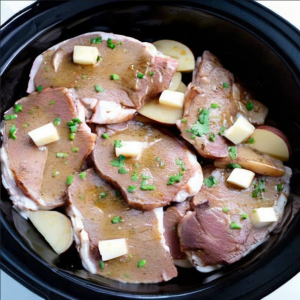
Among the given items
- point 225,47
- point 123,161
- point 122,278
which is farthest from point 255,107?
point 122,278

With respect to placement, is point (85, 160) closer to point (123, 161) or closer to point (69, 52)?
point (123, 161)

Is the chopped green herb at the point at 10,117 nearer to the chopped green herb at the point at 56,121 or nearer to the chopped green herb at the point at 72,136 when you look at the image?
the chopped green herb at the point at 56,121

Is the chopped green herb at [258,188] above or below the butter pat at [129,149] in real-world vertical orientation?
below

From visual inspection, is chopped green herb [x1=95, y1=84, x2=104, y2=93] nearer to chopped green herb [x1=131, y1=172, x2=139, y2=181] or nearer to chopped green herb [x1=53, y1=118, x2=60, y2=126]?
chopped green herb [x1=53, y1=118, x2=60, y2=126]

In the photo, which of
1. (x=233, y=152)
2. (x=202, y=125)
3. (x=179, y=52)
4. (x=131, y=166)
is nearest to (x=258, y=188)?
(x=233, y=152)

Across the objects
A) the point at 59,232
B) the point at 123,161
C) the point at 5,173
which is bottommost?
the point at 59,232

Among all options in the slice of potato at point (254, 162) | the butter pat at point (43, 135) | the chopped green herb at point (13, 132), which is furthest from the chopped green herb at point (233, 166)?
the chopped green herb at point (13, 132)

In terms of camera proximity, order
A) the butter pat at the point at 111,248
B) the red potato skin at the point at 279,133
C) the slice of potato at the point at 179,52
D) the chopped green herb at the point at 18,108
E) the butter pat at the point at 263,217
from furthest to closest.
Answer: the slice of potato at the point at 179,52, the red potato skin at the point at 279,133, the chopped green herb at the point at 18,108, the butter pat at the point at 263,217, the butter pat at the point at 111,248
